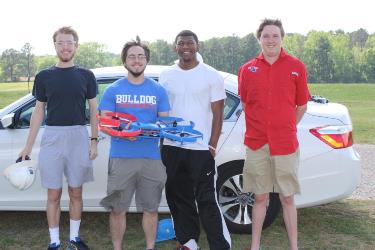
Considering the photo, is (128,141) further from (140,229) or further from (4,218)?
(4,218)

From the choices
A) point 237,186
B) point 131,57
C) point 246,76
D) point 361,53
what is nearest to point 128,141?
point 131,57

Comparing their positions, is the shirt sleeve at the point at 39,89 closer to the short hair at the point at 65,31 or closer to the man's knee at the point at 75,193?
the short hair at the point at 65,31

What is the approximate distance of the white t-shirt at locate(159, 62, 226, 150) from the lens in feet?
12.6

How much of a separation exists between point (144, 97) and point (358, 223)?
282 cm

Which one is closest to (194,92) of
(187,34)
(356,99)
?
(187,34)

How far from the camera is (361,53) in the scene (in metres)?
99.9

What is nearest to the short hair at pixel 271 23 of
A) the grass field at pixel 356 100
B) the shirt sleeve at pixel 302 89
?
the shirt sleeve at pixel 302 89

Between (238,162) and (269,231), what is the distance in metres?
0.80

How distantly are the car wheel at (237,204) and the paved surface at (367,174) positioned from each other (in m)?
2.10

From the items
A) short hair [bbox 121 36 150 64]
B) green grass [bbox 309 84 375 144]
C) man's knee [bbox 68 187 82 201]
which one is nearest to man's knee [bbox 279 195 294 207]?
short hair [bbox 121 36 150 64]

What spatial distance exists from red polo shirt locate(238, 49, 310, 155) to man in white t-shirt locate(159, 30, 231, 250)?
0.80ft

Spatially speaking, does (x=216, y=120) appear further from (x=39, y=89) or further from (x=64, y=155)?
(x=39, y=89)

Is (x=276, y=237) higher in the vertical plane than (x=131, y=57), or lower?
lower

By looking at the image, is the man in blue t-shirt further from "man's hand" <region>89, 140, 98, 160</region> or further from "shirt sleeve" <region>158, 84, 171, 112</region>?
"man's hand" <region>89, 140, 98, 160</region>
